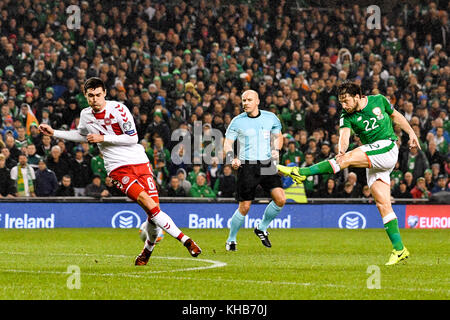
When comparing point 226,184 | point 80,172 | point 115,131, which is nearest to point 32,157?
point 80,172

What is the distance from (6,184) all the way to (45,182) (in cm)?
87

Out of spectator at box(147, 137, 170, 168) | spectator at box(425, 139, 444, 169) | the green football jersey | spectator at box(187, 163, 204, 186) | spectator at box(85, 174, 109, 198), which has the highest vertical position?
the green football jersey

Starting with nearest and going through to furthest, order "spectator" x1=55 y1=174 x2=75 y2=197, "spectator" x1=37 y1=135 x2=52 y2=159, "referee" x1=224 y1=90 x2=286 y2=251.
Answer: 1. "referee" x1=224 y1=90 x2=286 y2=251
2. "spectator" x1=55 y1=174 x2=75 y2=197
3. "spectator" x1=37 y1=135 x2=52 y2=159

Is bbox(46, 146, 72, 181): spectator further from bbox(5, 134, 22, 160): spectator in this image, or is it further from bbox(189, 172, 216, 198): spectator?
bbox(189, 172, 216, 198): spectator

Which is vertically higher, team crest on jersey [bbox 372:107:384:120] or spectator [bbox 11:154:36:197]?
team crest on jersey [bbox 372:107:384:120]

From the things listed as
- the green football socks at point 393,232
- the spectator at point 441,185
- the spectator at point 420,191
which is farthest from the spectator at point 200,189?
the green football socks at point 393,232

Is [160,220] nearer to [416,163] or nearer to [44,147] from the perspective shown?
[44,147]

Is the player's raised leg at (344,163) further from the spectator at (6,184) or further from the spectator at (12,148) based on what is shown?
the spectator at (12,148)

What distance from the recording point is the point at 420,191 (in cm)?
2261

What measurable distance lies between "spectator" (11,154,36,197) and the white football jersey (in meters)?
9.32

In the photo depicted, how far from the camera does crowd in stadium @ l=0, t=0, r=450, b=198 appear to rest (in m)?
21.2

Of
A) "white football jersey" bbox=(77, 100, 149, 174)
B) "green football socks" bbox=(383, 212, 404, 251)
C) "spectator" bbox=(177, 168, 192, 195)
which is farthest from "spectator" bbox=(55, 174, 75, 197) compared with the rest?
"green football socks" bbox=(383, 212, 404, 251)

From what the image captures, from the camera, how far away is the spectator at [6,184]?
19797 millimetres
